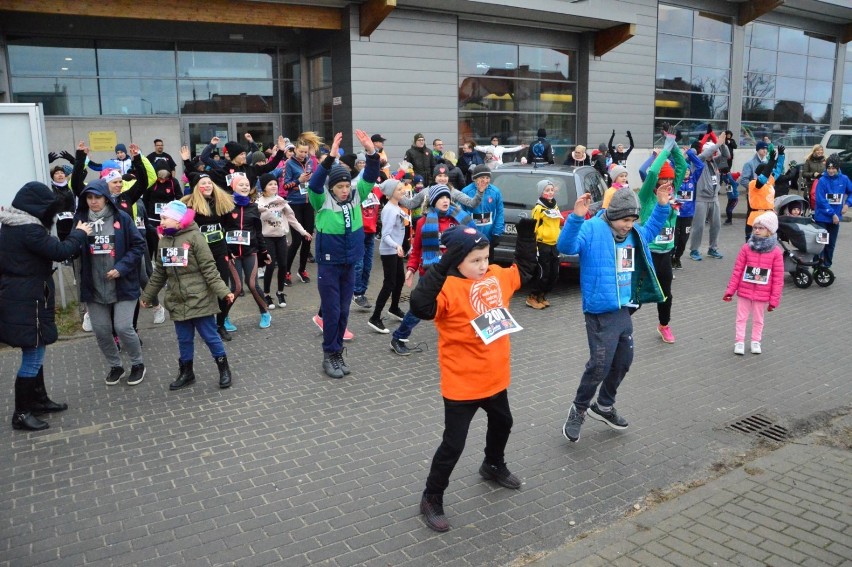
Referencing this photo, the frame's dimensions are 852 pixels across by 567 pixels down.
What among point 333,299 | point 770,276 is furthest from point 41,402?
point 770,276

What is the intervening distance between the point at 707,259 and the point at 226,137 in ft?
38.6

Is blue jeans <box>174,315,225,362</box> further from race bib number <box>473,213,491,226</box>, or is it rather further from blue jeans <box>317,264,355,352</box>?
race bib number <box>473,213,491,226</box>

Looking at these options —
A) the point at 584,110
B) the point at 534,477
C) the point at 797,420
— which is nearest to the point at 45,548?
the point at 534,477

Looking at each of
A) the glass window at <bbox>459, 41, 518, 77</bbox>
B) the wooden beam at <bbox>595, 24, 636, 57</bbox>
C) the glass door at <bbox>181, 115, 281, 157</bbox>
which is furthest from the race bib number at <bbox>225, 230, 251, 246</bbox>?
the wooden beam at <bbox>595, 24, 636, 57</bbox>

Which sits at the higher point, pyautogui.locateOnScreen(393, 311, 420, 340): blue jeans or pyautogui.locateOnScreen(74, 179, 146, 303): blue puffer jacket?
pyautogui.locateOnScreen(74, 179, 146, 303): blue puffer jacket

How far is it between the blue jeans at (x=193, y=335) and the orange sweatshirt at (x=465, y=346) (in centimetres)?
320

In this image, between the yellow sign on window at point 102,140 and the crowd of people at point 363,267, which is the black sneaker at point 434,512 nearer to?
the crowd of people at point 363,267

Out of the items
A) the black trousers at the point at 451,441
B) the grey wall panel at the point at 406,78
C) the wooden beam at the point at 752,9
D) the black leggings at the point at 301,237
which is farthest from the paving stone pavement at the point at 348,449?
the wooden beam at the point at 752,9

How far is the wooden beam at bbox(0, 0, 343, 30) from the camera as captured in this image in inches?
554

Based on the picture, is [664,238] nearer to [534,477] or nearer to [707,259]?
[534,477]

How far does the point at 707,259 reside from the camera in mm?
13555

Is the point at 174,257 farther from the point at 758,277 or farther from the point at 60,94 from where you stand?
the point at 60,94

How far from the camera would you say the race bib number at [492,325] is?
4340mm

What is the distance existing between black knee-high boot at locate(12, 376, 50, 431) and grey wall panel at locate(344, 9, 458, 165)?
39.9ft
